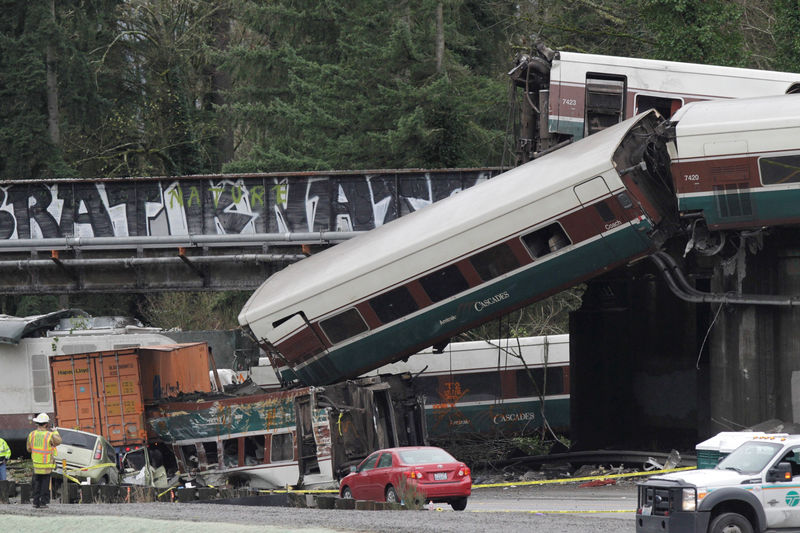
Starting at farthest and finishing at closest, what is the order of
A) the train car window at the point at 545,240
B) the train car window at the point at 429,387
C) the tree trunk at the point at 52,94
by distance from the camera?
the tree trunk at the point at 52,94
the train car window at the point at 429,387
the train car window at the point at 545,240

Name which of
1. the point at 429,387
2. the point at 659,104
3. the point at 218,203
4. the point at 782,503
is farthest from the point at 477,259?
the point at 782,503

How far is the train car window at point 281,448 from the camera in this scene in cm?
2434

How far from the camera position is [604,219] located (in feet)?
77.0

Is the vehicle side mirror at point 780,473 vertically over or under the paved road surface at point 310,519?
over

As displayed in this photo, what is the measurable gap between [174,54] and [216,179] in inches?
1229

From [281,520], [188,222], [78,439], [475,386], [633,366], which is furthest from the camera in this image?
[475,386]

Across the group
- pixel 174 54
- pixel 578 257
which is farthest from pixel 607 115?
pixel 174 54

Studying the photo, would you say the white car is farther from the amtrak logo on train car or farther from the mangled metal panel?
the amtrak logo on train car

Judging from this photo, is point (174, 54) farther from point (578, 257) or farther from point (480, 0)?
point (578, 257)

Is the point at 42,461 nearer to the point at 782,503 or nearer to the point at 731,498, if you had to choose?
the point at 731,498

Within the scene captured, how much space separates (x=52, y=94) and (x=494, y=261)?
38028mm

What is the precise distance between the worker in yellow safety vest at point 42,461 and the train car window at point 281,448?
20.3 ft

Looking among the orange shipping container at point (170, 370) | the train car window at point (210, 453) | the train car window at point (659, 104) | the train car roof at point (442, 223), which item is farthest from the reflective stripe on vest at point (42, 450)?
the train car window at point (659, 104)

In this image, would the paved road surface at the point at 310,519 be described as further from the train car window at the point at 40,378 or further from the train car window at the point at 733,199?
the train car window at the point at 40,378
